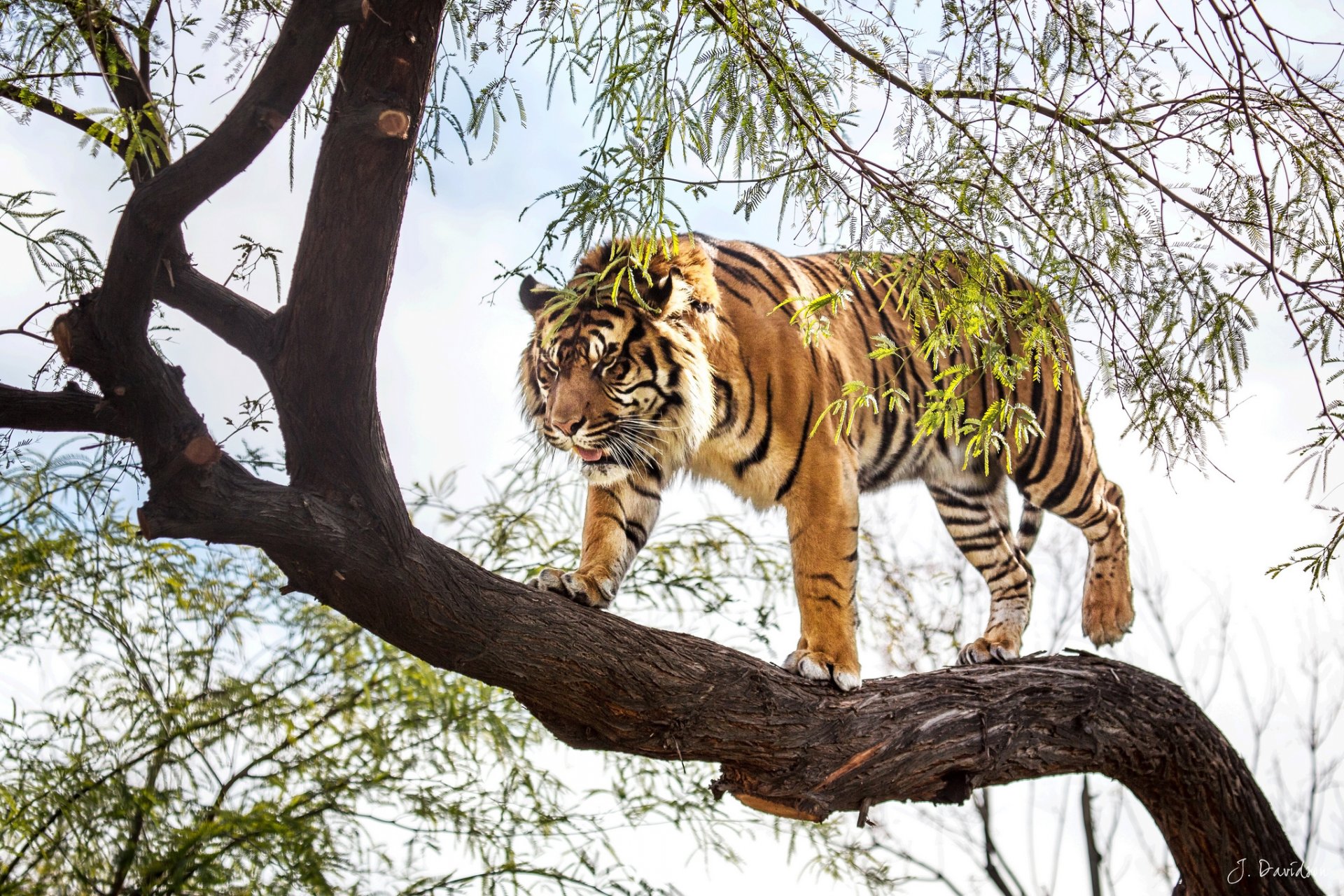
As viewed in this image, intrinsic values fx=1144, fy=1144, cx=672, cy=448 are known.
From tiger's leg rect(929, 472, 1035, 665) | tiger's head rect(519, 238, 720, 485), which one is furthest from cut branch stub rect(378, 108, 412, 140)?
tiger's leg rect(929, 472, 1035, 665)

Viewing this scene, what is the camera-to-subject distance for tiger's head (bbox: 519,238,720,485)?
119 inches

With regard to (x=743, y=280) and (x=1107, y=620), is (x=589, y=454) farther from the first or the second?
(x=1107, y=620)

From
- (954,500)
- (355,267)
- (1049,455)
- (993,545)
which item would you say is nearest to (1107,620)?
(993,545)

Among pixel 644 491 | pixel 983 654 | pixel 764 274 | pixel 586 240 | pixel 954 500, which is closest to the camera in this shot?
pixel 586 240

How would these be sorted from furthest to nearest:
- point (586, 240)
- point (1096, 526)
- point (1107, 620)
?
point (1096, 526) → point (1107, 620) → point (586, 240)

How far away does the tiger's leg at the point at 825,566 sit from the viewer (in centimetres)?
291

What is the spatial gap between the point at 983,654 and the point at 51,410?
2.77 m

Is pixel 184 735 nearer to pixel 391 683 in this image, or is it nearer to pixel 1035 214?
pixel 391 683

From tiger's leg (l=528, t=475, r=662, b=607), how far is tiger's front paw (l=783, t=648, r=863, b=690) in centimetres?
51

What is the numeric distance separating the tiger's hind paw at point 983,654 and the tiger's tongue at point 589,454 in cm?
144

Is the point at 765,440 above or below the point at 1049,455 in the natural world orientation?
below

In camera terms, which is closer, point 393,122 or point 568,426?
point 393,122

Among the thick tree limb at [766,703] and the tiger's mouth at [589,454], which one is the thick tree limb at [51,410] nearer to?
the thick tree limb at [766,703]

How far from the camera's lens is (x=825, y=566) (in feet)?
9.68
